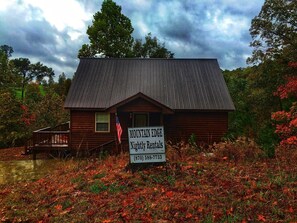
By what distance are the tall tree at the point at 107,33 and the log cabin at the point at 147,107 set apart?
18014mm

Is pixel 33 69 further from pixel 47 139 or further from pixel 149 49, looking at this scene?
pixel 47 139

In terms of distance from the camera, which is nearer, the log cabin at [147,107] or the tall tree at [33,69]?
the log cabin at [147,107]

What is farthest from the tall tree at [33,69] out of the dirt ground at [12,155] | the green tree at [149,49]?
the dirt ground at [12,155]

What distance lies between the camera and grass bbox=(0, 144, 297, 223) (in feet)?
19.4

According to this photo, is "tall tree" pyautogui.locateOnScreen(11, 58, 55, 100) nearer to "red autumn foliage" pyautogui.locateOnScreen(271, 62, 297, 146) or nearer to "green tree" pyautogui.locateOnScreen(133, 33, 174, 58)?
"green tree" pyautogui.locateOnScreen(133, 33, 174, 58)

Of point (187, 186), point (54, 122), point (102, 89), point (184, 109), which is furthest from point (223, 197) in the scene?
point (54, 122)

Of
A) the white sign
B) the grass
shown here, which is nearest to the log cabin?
the white sign

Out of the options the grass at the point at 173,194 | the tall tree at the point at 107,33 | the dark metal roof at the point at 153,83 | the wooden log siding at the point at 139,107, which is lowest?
the grass at the point at 173,194

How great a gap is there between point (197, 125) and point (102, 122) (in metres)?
6.48

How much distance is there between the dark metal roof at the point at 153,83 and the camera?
18.8 metres

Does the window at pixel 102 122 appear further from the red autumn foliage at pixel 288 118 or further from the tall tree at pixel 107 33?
the tall tree at pixel 107 33

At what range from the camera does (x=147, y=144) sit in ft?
29.4

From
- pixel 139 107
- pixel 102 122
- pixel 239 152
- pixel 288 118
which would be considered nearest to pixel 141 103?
pixel 139 107

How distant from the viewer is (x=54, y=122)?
25031mm
